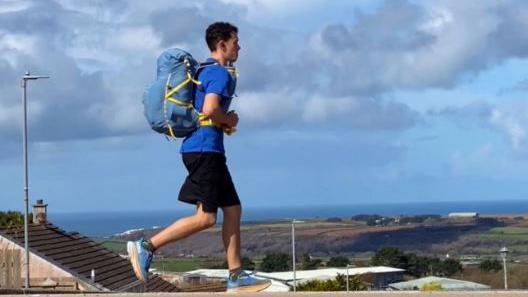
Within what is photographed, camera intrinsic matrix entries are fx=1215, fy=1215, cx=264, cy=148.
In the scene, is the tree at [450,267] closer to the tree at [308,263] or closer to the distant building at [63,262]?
the tree at [308,263]

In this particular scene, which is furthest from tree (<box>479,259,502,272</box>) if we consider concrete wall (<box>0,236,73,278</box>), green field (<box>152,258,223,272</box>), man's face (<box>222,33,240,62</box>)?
man's face (<box>222,33,240,62</box>)

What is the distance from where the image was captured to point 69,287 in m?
26.9

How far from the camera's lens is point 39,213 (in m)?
36.5

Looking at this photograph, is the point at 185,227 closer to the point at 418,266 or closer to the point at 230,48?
the point at 230,48

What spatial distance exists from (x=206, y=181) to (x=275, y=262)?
47.9m

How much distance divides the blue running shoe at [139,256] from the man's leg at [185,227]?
0.10 metres

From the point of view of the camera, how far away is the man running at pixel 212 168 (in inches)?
356

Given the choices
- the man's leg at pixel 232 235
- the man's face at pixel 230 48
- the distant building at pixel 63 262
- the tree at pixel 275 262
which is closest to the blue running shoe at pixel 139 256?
the man's leg at pixel 232 235

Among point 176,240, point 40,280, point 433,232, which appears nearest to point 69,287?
point 40,280

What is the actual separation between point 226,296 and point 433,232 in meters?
65.5

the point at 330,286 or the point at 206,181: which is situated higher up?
the point at 206,181

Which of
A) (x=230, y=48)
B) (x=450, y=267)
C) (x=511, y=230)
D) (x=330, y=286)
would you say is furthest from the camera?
(x=511, y=230)

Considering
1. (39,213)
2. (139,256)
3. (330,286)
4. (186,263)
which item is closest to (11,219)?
(39,213)

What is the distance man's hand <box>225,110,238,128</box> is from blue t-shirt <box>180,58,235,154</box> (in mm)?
47
